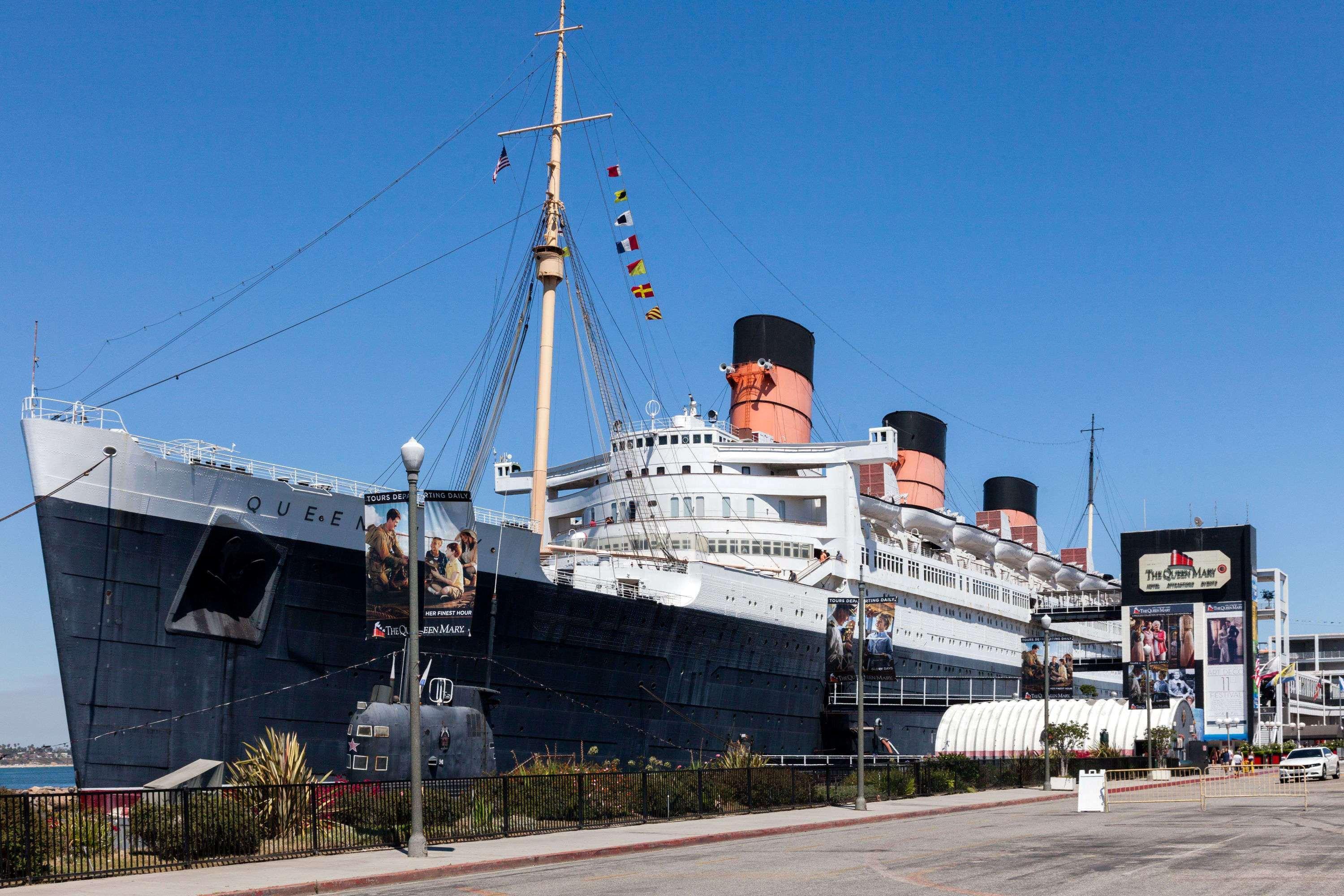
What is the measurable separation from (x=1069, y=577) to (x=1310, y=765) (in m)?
38.5

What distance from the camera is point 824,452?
49344 mm

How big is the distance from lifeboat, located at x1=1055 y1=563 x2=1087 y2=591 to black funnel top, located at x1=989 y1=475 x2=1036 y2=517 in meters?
4.37

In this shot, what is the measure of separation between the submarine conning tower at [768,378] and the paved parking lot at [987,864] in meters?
29.6

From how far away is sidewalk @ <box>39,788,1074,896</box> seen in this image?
588 inches

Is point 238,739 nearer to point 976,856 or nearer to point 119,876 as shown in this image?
point 119,876

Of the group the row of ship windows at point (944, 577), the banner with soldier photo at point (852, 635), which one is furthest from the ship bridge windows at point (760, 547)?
the row of ship windows at point (944, 577)

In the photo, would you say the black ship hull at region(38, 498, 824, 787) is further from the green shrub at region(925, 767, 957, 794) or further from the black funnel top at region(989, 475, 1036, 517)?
the black funnel top at region(989, 475, 1036, 517)

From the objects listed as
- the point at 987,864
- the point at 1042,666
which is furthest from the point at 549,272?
the point at 1042,666

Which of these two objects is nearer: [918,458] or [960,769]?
[960,769]

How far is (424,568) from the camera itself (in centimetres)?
2188

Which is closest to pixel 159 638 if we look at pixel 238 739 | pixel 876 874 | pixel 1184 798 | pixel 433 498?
pixel 238 739

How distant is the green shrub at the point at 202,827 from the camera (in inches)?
675

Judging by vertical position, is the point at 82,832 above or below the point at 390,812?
above

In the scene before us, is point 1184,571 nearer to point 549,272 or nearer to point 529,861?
point 549,272
